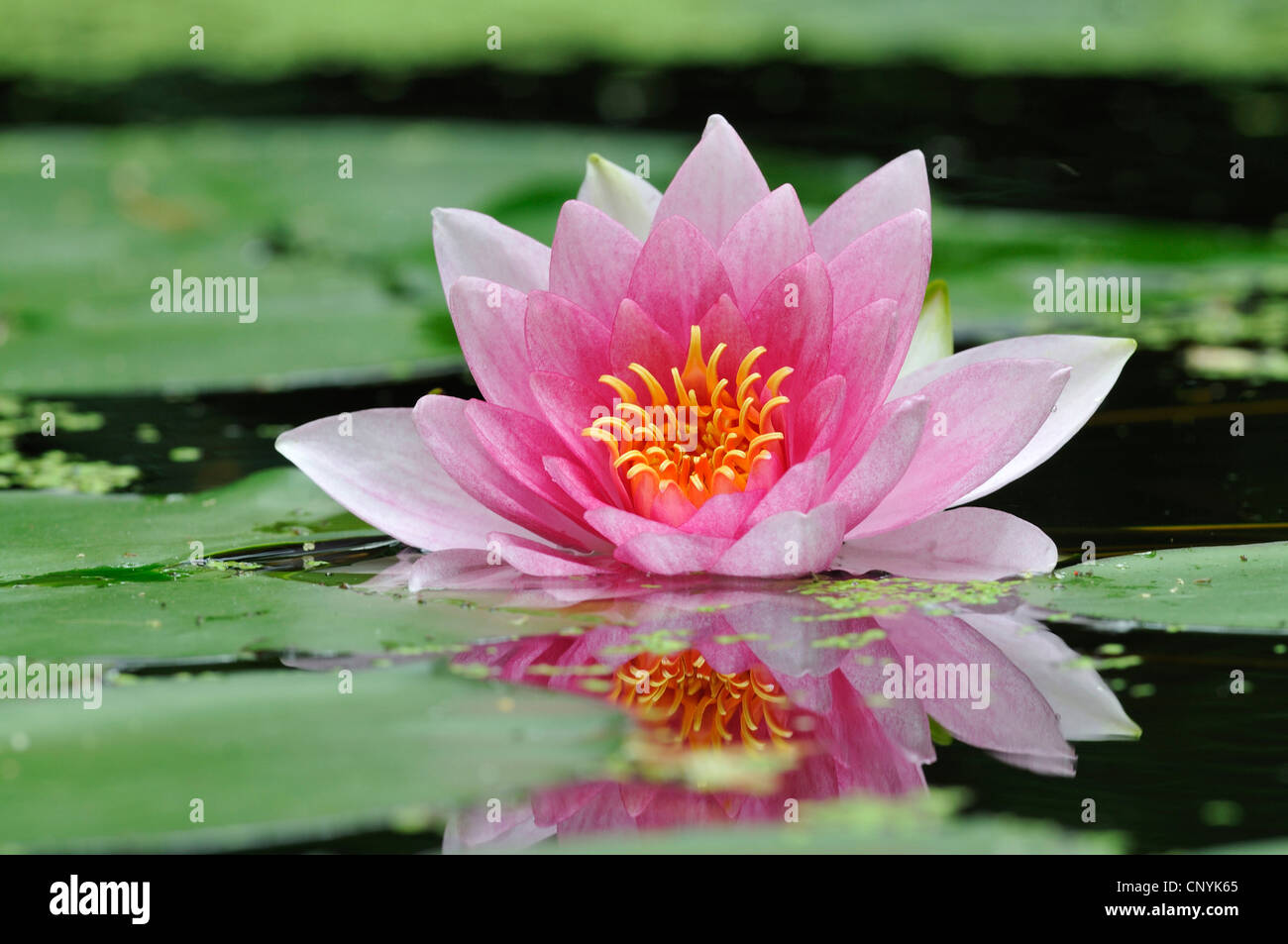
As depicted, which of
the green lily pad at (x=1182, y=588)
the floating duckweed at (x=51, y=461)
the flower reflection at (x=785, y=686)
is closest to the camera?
the flower reflection at (x=785, y=686)

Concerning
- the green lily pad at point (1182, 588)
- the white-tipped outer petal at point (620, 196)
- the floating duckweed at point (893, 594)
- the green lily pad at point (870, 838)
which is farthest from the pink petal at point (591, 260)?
the green lily pad at point (870, 838)

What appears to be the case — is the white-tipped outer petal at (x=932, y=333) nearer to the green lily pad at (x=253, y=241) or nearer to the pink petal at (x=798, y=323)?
the pink petal at (x=798, y=323)

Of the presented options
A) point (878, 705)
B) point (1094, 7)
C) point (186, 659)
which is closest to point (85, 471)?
point (186, 659)

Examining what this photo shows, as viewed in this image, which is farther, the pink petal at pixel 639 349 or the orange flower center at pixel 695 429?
the pink petal at pixel 639 349

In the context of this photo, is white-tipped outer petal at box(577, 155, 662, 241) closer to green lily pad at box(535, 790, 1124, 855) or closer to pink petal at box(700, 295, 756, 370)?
pink petal at box(700, 295, 756, 370)

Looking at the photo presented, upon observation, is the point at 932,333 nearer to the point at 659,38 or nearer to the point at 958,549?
the point at 958,549

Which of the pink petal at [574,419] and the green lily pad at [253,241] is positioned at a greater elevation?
the green lily pad at [253,241]

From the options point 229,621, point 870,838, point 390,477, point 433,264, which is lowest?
point 870,838

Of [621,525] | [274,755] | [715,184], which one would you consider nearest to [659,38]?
[715,184]
